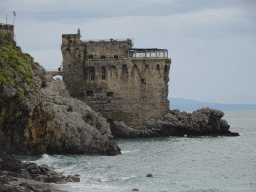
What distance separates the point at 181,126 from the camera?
65.2m

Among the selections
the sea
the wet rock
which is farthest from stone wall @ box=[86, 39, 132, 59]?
the wet rock

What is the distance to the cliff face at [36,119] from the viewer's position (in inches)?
1342

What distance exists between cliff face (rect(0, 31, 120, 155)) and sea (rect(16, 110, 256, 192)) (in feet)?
5.53

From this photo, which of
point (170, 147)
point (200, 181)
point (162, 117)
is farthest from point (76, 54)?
point (200, 181)

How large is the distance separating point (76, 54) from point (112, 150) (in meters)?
25.9

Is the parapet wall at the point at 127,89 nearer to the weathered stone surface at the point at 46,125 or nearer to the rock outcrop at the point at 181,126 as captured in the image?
the rock outcrop at the point at 181,126

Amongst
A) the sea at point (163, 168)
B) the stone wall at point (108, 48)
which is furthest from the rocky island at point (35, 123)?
the stone wall at point (108, 48)

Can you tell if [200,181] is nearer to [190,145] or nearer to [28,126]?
[28,126]

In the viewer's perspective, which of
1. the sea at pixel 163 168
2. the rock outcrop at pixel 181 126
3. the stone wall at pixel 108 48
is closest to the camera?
the sea at pixel 163 168

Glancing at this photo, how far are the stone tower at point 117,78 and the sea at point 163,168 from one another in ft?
37.9

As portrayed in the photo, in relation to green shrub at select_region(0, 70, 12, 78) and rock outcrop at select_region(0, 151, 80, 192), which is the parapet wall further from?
rock outcrop at select_region(0, 151, 80, 192)

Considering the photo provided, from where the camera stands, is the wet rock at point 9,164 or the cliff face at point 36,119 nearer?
the wet rock at point 9,164

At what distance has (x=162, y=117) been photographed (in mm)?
64750

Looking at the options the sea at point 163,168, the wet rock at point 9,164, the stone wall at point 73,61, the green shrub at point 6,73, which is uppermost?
the stone wall at point 73,61
